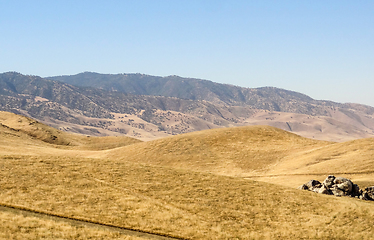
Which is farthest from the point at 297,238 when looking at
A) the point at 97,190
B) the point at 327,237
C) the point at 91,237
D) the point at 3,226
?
the point at 3,226

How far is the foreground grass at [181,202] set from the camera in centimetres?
2873

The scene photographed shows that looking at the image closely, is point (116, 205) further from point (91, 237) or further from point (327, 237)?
point (327, 237)

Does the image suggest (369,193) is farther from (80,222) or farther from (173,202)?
(80,222)

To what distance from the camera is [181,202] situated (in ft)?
111

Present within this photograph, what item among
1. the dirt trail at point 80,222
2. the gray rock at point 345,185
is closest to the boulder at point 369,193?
the gray rock at point 345,185

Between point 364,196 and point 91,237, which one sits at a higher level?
point 364,196

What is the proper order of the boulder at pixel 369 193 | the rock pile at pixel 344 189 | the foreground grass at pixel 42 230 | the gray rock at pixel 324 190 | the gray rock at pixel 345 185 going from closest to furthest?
the foreground grass at pixel 42 230 < the boulder at pixel 369 193 < the rock pile at pixel 344 189 < the gray rock at pixel 345 185 < the gray rock at pixel 324 190

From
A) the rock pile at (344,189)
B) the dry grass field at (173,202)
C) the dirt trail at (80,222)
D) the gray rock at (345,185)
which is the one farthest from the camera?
the gray rock at (345,185)

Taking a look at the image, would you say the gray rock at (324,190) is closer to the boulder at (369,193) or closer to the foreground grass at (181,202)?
the foreground grass at (181,202)

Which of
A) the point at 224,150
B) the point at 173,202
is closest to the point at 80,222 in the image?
the point at 173,202

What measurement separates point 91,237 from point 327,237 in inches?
742

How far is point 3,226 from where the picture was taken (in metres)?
23.3

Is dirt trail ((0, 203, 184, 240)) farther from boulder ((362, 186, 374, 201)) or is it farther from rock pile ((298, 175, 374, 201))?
boulder ((362, 186, 374, 201))

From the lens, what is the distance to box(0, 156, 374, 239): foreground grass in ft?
94.3
